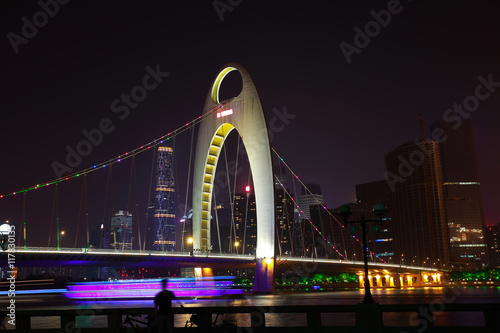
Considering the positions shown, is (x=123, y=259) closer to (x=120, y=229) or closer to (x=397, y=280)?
(x=397, y=280)

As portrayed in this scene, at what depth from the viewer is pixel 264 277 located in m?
57.9

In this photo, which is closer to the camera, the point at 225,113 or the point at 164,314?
the point at 164,314

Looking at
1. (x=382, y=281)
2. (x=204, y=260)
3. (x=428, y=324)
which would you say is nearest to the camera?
(x=428, y=324)

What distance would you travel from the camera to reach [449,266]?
194 metres

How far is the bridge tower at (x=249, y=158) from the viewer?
58.6 metres

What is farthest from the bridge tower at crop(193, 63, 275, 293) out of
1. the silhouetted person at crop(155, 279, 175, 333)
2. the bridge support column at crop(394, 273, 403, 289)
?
the bridge support column at crop(394, 273, 403, 289)

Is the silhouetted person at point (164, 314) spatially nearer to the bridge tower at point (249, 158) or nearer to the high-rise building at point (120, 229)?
the bridge tower at point (249, 158)

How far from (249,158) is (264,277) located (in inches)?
545

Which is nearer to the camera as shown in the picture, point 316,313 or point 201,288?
point 316,313

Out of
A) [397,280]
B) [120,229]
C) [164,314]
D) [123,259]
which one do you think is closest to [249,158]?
[123,259]

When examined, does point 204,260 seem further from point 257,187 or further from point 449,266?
point 449,266

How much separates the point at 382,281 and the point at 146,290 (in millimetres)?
93933

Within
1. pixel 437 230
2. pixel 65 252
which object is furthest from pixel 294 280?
pixel 437 230

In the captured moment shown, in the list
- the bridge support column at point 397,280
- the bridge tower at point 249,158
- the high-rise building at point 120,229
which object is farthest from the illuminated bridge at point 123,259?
the bridge support column at point 397,280
